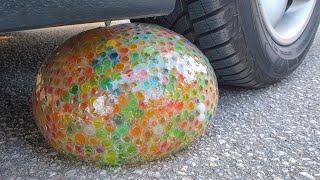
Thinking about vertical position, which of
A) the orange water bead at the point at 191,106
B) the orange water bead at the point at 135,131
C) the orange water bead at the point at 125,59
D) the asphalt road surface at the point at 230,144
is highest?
the orange water bead at the point at 125,59

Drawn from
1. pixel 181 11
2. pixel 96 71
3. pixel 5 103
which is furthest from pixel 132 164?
pixel 5 103

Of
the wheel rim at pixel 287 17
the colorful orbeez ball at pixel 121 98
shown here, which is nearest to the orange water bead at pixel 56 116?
Result: the colorful orbeez ball at pixel 121 98

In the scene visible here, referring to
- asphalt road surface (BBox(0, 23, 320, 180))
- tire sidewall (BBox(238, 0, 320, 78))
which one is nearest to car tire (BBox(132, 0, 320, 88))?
tire sidewall (BBox(238, 0, 320, 78))

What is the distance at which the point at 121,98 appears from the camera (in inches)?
36.6

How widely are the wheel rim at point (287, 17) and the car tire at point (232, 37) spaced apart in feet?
0.25

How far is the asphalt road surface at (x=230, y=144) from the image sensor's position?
0.98 m

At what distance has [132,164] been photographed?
3.30 feet

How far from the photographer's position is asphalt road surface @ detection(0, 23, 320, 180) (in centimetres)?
98

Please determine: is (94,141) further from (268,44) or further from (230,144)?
(268,44)

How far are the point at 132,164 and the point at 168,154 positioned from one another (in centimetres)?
9

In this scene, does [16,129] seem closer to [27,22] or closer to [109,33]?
[109,33]

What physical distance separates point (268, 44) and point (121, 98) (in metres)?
0.68

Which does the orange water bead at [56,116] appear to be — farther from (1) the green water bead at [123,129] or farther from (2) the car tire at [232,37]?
(2) the car tire at [232,37]

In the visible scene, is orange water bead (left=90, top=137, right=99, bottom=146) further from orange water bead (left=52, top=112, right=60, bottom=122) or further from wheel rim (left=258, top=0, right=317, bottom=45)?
wheel rim (left=258, top=0, right=317, bottom=45)
